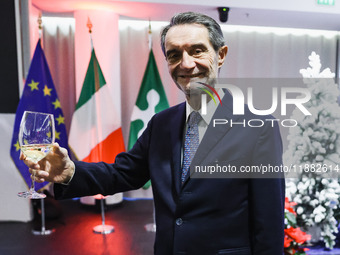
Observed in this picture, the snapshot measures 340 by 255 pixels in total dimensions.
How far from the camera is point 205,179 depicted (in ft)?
3.15

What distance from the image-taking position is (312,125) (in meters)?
2.78

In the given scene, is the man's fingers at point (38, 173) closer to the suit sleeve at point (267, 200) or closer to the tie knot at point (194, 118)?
the tie knot at point (194, 118)

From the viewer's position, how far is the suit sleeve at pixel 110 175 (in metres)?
1.06

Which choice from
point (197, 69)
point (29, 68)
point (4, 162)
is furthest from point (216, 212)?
point (4, 162)

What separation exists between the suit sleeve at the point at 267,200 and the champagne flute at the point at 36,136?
67cm

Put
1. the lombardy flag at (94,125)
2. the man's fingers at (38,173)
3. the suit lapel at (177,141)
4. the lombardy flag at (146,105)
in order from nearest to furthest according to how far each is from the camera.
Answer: the man's fingers at (38,173) < the suit lapel at (177,141) < the lombardy flag at (94,125) < the lombardy flag at (146,105)

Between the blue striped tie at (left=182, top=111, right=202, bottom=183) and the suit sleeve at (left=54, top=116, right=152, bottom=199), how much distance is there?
19 centimetres

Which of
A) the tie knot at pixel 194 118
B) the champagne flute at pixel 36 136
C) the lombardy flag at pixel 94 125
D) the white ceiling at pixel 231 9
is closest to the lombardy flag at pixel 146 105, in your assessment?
the lombardy flag at pixel 94 125

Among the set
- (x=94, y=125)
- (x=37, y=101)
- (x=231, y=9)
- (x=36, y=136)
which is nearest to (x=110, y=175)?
(x=36, y=136)

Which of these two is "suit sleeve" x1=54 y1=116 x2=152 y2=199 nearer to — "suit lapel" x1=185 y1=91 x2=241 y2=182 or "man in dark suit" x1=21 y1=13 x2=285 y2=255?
"man in dark suit" x1=21 y1=13 x2=285 y2=255

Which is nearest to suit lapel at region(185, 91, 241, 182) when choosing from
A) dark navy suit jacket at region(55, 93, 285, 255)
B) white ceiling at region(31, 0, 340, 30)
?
dark navy suit jacket at region(55, 93, 285, 255)

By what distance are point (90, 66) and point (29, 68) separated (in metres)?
0.65

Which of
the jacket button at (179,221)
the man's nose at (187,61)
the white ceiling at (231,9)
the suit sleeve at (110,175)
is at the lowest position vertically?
the jacket button at (179,221)

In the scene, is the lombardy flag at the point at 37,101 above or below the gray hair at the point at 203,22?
below
